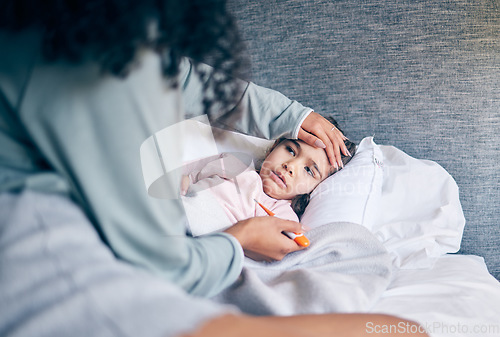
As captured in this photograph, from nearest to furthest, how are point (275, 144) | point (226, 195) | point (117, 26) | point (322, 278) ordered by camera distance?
point (117, 26), point (322, 278), point (226, 195), point (275, 144)

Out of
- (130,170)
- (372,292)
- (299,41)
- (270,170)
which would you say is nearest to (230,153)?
(270,170)

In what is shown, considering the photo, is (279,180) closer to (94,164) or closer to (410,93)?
(410,93)

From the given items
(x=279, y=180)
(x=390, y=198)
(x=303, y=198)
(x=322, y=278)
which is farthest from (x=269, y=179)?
(x=322, y=278)

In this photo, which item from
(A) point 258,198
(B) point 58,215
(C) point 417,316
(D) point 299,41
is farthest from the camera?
(D) point 299,41

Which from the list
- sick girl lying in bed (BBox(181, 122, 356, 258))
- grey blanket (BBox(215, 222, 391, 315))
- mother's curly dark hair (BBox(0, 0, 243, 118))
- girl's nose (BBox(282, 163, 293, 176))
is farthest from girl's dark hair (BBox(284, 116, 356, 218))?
mother's curly dark hair (BBox(0, 0, 243, 118))

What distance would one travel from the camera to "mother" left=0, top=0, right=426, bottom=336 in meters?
0.43

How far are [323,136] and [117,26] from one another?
847 mm

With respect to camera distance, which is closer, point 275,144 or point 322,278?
point 322,278

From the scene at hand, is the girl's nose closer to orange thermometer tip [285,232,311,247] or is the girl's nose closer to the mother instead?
orange thermometer tip [285,232,311,247]

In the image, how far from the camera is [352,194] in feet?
3.78

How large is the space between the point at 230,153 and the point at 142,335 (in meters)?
0.87

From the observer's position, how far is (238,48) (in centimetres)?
Answer: 55

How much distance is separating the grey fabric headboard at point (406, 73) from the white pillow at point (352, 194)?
0.17 m

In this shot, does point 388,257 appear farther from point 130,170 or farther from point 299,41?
point 299,41
